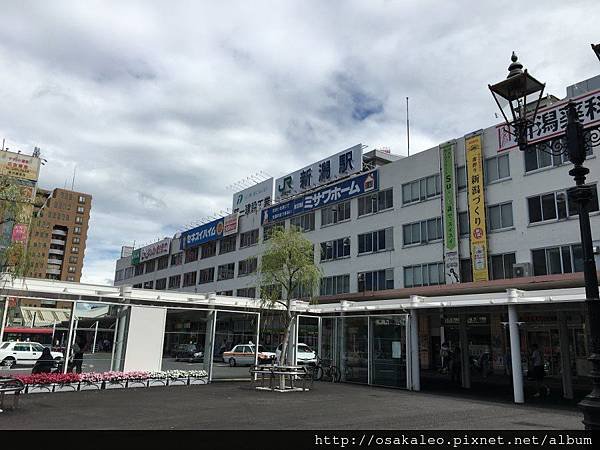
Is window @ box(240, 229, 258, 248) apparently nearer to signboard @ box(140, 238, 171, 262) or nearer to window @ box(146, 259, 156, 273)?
signboard @ box(140, 238, 171, 262)

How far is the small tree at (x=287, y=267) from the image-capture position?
19.4 meters

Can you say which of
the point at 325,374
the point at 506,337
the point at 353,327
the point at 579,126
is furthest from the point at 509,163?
the point at 579,126

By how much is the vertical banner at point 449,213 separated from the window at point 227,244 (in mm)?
24765

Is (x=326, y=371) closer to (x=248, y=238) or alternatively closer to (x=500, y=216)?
(x=500, y=216)

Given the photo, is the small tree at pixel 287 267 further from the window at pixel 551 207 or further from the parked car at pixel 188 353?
the window at pixel 551 207

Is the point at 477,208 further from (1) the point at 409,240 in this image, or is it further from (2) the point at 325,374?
(2) the point at 325,374

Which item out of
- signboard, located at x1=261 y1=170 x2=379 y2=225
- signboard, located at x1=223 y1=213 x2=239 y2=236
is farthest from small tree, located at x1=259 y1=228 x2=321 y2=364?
signboard, located at x1=223 y1=213 x2=239 y2=236

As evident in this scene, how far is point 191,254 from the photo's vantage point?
184 ft

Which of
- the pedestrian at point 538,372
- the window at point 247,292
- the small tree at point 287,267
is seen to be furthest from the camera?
the window at point 247,292

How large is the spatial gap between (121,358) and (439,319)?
2100 centimetres

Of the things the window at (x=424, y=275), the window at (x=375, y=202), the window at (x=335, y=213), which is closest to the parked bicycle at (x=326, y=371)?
the window at (x=424, y=275)

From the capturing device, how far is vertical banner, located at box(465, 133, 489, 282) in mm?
26375

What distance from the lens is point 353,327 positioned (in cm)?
2162

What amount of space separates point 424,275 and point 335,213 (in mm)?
9735
